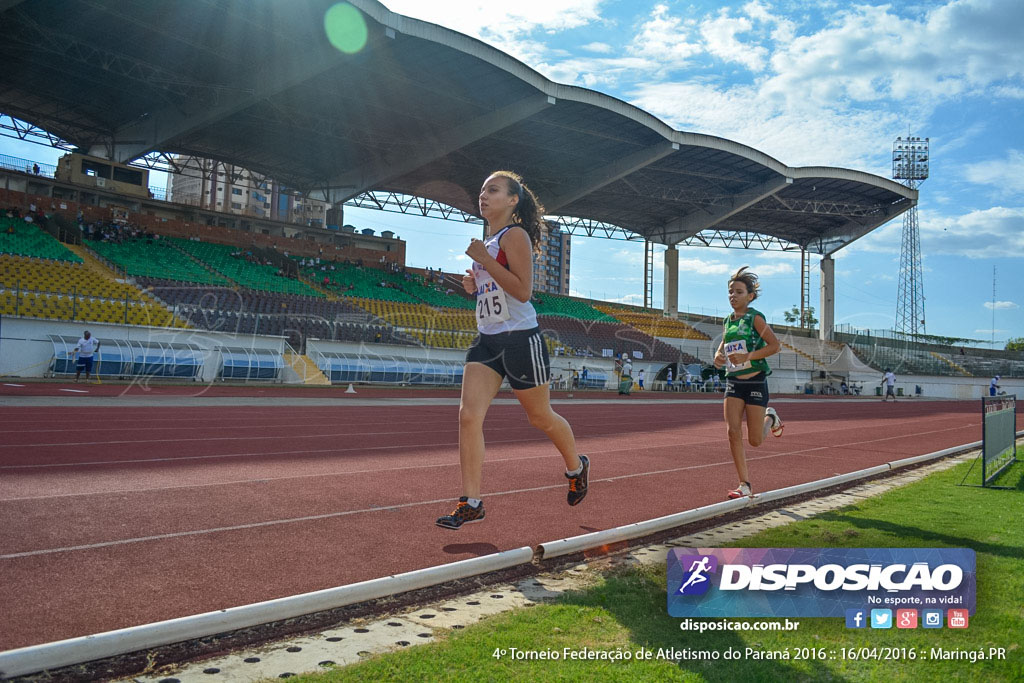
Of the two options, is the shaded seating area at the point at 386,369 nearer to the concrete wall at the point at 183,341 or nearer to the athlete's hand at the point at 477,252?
the concrete wall at the point at 183,341

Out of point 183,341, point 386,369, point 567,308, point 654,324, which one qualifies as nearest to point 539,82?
point 386,369

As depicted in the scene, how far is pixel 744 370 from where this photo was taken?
20.8ft

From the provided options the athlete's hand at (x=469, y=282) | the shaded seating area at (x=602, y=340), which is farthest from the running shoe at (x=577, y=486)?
the shaded seating area at (x=602, y=340)

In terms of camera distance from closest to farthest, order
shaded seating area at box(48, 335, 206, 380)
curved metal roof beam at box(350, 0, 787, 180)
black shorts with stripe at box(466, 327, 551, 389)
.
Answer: black shorts with stripe at box(466, 327, 551, 389), shaded seating area at box(48, 335, 206, 380), curved metal roof beam at box(350, 0, 787, 180)

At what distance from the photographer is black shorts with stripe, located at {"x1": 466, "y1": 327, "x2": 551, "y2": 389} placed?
4.34m

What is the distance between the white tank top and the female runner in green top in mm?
2652

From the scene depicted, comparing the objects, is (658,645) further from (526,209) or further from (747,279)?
(747,279)

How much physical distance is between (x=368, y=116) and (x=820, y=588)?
3564cm

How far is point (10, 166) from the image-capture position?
3666cm

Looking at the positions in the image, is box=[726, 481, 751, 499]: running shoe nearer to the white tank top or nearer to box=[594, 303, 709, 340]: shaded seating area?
the white tank top

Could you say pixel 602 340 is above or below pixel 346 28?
below

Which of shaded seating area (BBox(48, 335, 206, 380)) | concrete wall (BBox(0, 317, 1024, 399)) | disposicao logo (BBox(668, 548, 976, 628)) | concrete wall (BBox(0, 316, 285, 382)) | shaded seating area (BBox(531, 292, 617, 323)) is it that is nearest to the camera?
disposicao logo (BBox(668, 548, 976, 628))

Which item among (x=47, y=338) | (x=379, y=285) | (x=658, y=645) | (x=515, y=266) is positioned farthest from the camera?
(x=379, y=285)

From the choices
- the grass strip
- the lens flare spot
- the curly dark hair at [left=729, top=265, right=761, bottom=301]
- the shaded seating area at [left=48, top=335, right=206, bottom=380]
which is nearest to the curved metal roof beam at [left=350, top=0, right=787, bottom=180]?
the lens flare spot
